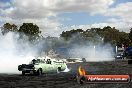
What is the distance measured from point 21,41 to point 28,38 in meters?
12.0

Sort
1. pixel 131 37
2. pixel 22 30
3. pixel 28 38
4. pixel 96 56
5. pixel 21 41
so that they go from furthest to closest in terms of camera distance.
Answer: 1. pixel 131 37
2. pixel 96 56
3. pixel 22 30
4. pixel 28 38
5. pixel 21 41

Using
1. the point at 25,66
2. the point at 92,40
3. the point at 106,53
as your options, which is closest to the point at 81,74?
the point at 25,66

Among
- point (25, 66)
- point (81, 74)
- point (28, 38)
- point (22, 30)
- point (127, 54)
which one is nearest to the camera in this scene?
point (81, 74)

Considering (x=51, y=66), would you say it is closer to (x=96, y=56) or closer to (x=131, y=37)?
(x=96, y=56)

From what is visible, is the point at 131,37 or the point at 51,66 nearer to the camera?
the point at 51,66

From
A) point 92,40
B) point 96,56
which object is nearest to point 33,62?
point 96,56

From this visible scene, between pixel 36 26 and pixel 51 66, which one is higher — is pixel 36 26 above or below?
above

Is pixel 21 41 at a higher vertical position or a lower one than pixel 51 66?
A: higher

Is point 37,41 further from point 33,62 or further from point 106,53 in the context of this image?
point 33,62

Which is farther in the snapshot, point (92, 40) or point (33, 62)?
point (92, 40)

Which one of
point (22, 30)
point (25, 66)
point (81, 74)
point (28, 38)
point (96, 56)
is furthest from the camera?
point (96, 56)

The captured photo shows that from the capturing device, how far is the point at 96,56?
108 m

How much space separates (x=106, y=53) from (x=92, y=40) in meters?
27.7

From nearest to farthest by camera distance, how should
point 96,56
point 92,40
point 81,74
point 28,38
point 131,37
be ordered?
1. point 81,74
2. point 28,38
3. point 96,56
4. point 92,40
5. point 131,37
